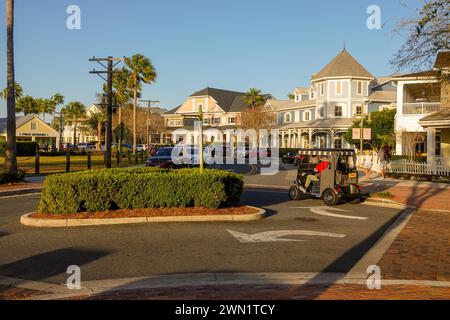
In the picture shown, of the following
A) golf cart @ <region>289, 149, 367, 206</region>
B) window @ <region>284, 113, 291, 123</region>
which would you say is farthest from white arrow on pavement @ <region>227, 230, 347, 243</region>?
window @ <region>284, 113, 291, 123</region>

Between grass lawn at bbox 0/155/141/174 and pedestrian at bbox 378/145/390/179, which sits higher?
pedestrian at bbox 378/145/390/179

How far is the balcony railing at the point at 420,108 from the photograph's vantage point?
30.9 meters

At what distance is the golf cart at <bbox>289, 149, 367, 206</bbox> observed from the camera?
14.6m

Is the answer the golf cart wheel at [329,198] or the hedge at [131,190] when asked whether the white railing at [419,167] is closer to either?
the golf cart wheel at [329,198]

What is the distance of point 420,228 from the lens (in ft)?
36.9

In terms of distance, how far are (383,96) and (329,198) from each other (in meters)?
41.8

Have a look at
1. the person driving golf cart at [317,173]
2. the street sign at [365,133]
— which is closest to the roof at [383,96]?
the street sign at [365,133]

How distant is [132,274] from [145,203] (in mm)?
4906

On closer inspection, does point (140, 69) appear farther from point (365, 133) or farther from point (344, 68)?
point (365, 133)

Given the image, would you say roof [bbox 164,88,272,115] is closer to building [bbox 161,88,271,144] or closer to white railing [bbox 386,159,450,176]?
building [bbox 161,88,271,144]

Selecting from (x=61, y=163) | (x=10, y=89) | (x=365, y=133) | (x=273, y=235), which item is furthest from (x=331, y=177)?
(x=61, y=163)

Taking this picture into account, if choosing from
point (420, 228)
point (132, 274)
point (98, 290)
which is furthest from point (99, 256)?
point (420, 228)

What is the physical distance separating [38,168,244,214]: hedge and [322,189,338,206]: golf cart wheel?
3.67 metres
